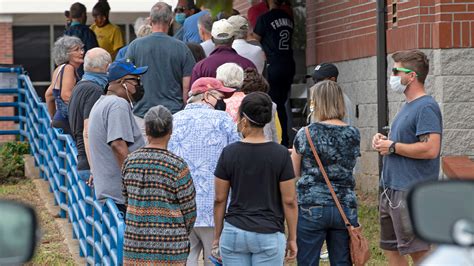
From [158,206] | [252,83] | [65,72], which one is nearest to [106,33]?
[65,72]

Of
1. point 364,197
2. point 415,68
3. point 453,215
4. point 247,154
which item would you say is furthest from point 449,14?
point 453,215

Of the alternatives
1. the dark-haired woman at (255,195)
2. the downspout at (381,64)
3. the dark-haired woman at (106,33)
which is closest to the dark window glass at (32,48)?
the dark-haired woman at (106,33)

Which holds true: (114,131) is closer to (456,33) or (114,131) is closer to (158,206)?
(158,206)

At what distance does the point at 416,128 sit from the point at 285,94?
20.3 ft

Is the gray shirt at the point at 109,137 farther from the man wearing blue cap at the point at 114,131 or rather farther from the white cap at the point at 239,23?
the white cap at the point at 239,23

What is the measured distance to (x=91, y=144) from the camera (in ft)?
26.7

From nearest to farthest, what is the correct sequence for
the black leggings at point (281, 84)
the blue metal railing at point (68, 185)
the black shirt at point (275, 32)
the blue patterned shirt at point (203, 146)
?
1. the blue patterned shirt at point (203, 146)
2. the blue metal railing at point (68, 185)
3. the black shirt at point (275, 32)
4. the black leggings at point (281, 84)

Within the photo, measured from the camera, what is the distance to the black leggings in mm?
13148

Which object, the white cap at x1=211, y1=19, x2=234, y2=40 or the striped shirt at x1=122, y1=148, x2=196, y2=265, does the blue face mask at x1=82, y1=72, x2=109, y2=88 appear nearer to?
the white cap at x1=211, y1=19, x2=234, y2=40

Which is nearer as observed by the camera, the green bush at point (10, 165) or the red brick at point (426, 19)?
the red brick at point (426, 19)

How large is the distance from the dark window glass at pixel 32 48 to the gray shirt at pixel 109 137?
22.1 m

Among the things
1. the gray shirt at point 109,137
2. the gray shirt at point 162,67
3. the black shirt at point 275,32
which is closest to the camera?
the gray shirt at point 109,137

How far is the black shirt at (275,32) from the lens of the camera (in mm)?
12812

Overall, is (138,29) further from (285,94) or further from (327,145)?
(327,145)
